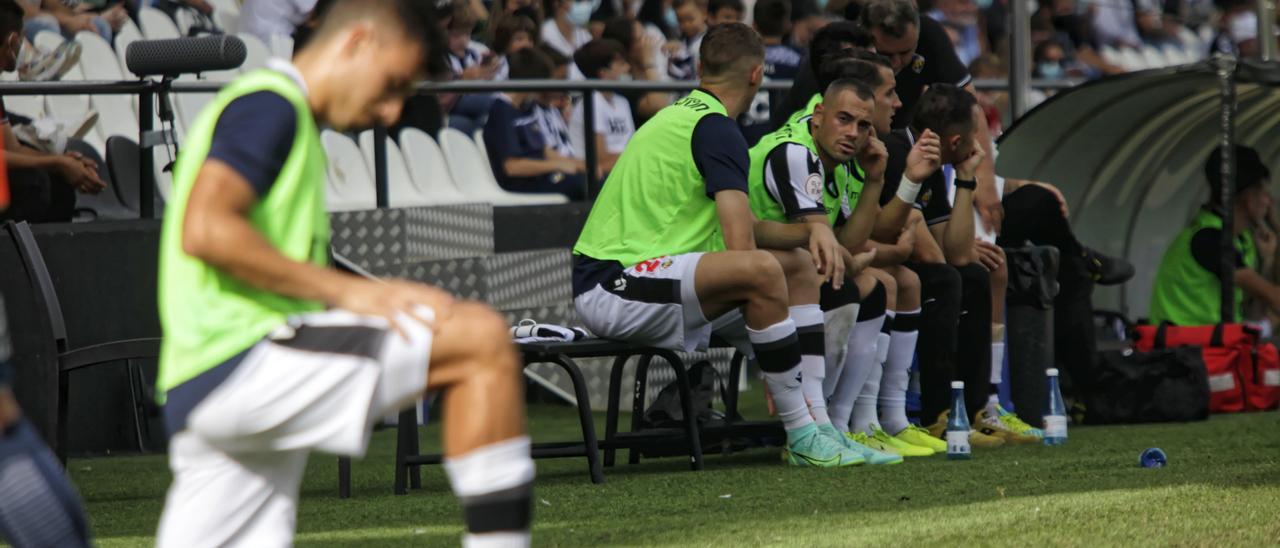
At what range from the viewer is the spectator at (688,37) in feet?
41.7

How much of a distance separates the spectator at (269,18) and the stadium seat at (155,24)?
1.56 feet

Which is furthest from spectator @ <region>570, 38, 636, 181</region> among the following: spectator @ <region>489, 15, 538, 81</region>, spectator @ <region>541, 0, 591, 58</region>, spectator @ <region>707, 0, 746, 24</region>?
spectator @ <region>541, 0, 591, 58</region>

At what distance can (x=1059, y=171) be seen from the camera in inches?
436

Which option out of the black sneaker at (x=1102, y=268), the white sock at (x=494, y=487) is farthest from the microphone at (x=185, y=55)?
the white sock at (x=494, y=487)

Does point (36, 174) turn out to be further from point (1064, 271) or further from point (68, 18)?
point (1064, 271)

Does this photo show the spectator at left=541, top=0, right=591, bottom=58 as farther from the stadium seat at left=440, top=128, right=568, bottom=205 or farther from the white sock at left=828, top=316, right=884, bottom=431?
the white sock at left=828, top=316, right=884, bottom=431

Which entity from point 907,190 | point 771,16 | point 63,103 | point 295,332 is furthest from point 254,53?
point 295,332

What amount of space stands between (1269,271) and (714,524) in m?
7.47

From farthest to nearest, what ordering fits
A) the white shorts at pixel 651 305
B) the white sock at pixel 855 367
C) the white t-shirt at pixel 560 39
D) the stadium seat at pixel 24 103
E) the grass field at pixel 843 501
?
the white t-shirt at pixel 560 39 → the stadium seat at pixel 24 103 → the white sock at pixel 855 367 → the white shorts at pixel 651 305 → the grass field at pixel 843 501

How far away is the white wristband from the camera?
7.55m

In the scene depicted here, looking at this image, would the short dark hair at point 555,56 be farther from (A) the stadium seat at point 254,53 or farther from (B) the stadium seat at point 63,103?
(B) the stadium seat at point 63,103

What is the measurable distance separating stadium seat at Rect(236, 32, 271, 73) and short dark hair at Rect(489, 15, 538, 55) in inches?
68.2

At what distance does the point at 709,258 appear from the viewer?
680cm

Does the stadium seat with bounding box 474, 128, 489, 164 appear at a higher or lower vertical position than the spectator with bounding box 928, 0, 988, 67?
lower
